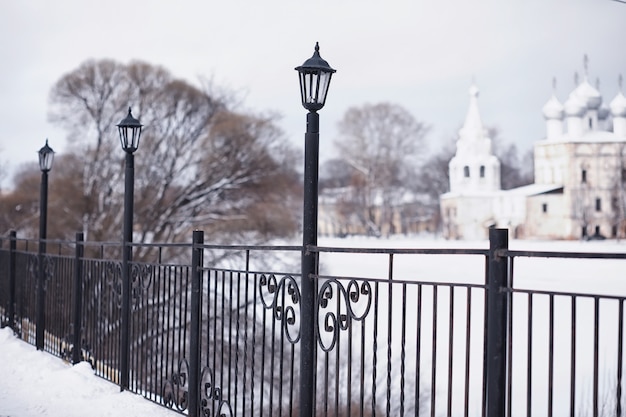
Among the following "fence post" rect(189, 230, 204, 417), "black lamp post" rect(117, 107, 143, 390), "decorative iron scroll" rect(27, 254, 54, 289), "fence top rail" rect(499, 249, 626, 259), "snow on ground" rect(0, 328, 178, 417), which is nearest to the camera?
"fence top rail" rect(499, 249, 626, 259)

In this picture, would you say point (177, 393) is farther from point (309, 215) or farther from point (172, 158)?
point (172, 158)

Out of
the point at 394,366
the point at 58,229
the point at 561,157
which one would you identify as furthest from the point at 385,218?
the point at 394,366

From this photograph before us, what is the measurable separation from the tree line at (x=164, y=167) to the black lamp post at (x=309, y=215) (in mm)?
19244

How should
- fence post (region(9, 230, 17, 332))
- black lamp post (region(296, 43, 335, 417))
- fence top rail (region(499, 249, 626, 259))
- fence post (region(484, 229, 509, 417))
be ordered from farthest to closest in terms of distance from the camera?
fence post (region(9, 230, 17, 332)) < black lamp post (region(296, 43, 335, 417)) < fence post (region(484, 229, 509, 417)) < fence top rail (region(499, 249, 626, 259))

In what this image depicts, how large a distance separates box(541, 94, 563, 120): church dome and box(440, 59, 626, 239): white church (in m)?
0.07

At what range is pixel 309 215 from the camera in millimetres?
4434

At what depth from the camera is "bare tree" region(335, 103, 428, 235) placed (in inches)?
2103

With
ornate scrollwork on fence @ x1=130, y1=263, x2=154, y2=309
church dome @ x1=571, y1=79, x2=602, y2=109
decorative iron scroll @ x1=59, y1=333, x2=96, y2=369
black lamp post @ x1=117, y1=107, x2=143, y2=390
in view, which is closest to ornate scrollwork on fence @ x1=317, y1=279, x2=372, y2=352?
ornate scrollwork on fence @ x1=130, y1=263, x2=154, y2=309

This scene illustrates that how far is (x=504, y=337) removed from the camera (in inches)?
127

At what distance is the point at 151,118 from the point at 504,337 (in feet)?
85.1

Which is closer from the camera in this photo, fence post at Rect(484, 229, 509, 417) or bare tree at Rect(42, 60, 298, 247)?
fence post at Rect(484, 229, 509, 417)

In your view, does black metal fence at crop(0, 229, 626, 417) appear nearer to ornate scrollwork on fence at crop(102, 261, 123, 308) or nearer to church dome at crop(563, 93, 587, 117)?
ornate scrollwork on fence at crop(102, 261, 123, 308)

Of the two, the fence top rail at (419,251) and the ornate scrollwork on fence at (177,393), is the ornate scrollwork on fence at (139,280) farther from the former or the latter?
the fence top rail at (419,251)

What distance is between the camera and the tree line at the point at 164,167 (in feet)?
84.0
